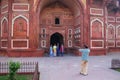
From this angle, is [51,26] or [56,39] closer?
[51,26]

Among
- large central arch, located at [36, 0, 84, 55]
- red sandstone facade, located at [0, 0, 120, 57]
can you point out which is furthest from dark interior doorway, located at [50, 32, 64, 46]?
large central arch, located at [36, 0, 84, 55]

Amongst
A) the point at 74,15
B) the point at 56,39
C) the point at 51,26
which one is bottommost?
the point at 56,39

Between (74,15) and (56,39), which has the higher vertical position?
(74,15)

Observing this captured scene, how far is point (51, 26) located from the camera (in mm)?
23891

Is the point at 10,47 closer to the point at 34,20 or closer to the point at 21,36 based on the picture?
the point at 21,36

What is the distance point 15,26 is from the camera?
20.3 metres

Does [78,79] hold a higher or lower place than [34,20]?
lower

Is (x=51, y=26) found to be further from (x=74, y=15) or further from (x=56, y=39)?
(x=74, y=15)

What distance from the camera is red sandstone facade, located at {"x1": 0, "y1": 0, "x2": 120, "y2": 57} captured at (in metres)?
20.1

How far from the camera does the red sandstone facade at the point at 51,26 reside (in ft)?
66.0

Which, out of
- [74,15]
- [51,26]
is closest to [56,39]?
[51,26]

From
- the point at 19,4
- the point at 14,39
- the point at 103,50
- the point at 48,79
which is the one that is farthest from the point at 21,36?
the point at 48,79

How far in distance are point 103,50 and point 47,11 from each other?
737cm

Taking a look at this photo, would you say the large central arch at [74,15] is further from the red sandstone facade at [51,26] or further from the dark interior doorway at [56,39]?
the dark interior doorway at [56,39]
